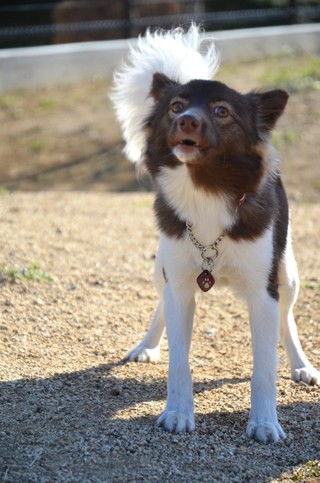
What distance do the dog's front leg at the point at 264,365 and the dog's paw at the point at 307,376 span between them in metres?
0.72

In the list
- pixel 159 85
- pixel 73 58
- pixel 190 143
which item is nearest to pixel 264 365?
pixel 190 143

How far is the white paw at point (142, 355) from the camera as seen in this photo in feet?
17.9

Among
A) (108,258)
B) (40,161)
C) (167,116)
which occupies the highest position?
(167,116)

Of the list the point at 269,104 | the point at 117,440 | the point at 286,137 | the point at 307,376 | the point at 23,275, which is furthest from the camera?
the point at 286,137

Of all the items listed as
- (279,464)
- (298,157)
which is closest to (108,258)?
A: (279,464)

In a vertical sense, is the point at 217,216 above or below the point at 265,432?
above

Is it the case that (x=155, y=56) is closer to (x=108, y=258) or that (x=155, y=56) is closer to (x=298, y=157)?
(x=108, y=258)

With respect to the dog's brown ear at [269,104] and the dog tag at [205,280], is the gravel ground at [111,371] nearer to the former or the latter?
the dog tag at [205,280]

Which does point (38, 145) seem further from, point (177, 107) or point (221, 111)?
point (221, 111)

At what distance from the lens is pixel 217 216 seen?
4.46 meters

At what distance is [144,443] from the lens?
4.20 m

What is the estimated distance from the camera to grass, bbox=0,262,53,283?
6.18 metres

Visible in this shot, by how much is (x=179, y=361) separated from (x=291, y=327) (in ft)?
3.42

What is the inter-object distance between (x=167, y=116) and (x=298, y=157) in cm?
669
